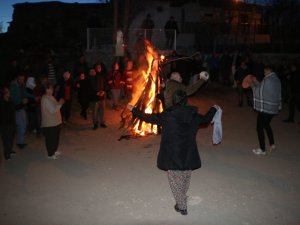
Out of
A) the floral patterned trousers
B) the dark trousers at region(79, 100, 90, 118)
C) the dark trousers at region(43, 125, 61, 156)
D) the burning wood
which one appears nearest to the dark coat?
the floral patterned trousers

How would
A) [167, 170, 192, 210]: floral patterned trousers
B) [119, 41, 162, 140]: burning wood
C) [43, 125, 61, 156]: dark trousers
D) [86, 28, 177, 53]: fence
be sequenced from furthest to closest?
1. [86, 28, 177, 53]: fence
2. [119, 41, 162, 140]: burning wood
3. [43, 125, 61, 156]: dark trousers
4. [167, 170, 192, 210]: floral patterned trousers

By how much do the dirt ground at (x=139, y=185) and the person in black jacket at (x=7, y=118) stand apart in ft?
1.83

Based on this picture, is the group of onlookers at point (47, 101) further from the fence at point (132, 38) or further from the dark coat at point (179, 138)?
the fence at point (132, 38)

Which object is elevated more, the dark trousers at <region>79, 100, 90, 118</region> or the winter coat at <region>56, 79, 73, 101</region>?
the winter coat at <region>56, 79, 73, 101</region>

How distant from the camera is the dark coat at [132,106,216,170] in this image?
17.3 feet

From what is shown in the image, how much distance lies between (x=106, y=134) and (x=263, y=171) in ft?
16.6

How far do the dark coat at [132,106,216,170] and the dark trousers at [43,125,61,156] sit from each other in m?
3.96

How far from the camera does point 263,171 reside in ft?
25.6

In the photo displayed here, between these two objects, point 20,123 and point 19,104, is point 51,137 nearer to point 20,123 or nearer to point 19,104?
point 20,123

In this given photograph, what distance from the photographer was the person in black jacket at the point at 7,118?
842cm

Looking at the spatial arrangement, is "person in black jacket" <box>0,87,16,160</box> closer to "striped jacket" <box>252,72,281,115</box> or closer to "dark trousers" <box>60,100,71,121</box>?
"dark trousers" <box>60,100,71,121</box>

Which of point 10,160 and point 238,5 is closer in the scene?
point 10,160

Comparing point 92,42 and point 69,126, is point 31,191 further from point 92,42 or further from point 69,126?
point 92,42

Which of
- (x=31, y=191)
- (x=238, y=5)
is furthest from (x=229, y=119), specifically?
(x=238, y=5)
